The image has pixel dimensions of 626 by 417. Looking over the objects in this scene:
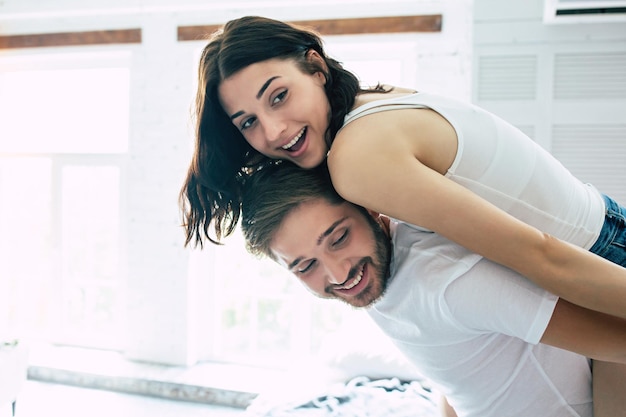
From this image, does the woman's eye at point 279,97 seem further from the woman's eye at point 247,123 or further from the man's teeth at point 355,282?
the man's teeth at point 355,282

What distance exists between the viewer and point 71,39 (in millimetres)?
4543

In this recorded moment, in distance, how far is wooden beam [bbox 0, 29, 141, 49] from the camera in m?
4.39

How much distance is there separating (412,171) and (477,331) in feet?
1.19

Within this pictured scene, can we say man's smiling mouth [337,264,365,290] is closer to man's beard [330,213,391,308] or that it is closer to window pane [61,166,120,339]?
man's beard [330,213,391,308]

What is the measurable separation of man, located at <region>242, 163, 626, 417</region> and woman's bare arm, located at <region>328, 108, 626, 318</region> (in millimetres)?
62

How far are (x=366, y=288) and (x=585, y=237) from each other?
501 mm

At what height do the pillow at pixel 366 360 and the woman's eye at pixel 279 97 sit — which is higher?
the woman's eye at pixel 279 97

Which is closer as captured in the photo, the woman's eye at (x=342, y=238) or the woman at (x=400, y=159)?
the woman at (x=400, y=159)

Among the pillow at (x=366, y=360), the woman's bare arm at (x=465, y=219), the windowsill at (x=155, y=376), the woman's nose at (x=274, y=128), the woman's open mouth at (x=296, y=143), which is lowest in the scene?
the windowsill at (x=155, y=376)

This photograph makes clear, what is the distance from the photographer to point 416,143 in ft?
3.64

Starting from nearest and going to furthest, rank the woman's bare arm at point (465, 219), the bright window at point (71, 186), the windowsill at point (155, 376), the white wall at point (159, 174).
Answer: the woman's bare arm at point (465, 219)
the windowsill at point (155, 376)
the white wall at point (159, 174)
the bright window at point (71, 186)

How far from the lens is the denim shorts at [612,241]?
1239 mm

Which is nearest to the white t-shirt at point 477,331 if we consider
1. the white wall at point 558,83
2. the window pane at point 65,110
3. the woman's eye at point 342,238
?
the woman's eye at point 342,238

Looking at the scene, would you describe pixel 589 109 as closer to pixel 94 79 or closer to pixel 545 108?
pixel 545 108
